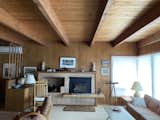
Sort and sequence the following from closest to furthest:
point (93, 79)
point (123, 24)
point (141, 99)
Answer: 1. point (123, 24)
2. point (141, 99)
3. point (93, 79)

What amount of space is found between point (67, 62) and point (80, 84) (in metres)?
1.03

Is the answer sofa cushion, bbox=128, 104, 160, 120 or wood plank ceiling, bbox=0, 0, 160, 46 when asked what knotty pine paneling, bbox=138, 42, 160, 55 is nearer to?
wood plank ceiling, bbox=0, 0, 160, 46

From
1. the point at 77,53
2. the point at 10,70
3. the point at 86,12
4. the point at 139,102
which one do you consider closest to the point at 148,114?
the point at 139,102

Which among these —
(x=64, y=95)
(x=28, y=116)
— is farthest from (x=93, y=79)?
(x=28, y=116)

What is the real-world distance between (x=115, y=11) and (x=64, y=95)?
14.9 feet

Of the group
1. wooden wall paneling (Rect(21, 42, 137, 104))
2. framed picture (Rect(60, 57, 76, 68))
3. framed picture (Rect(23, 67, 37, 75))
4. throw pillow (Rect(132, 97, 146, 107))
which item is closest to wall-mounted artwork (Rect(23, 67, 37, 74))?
framed picture (Rect(23, 67, 37, 75))

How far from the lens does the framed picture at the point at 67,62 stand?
26.6ft

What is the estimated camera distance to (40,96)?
7.09 meters

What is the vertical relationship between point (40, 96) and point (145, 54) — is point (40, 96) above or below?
below

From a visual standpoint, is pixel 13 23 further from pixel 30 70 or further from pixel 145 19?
pixel 30 70

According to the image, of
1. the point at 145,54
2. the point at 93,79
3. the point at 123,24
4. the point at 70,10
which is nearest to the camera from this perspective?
the point at 70,10

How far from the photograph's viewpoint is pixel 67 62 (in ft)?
26.7

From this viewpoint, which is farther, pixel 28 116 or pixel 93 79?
pixel 93 79

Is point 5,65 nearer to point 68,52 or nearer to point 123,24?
point 68,52
